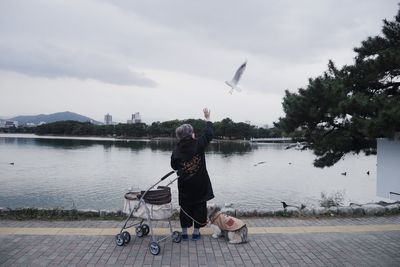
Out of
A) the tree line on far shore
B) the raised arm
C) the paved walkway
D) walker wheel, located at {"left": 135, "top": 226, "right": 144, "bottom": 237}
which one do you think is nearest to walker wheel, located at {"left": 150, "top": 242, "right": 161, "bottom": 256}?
the paved walkway

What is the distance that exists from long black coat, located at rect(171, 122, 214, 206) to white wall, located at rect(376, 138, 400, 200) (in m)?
5.26

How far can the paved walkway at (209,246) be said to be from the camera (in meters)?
4.62

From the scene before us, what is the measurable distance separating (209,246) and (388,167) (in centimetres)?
547

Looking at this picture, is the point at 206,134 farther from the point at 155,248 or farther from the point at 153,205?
the point at 155,248

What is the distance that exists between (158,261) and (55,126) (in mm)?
138412

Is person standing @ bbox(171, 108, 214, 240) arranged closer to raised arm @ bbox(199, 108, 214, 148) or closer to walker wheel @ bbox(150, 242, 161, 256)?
raised arm @ bbox(199, 108, 214, 148)

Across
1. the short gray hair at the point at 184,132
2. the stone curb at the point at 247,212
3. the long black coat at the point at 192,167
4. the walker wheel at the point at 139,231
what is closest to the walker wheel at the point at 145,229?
the walker wheel at the point at 139,231

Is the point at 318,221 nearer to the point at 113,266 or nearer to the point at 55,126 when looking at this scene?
the point at 113,266

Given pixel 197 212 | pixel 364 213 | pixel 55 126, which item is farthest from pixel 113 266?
pixel 55 126

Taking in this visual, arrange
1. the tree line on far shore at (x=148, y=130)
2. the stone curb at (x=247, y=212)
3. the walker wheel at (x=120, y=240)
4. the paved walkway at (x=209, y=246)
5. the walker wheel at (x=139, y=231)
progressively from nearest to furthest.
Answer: the paved walkway at (x=209, y=246)
the walker wheel at (x=120, y=240)
the walker wheel at (x=139, y=231)
the stone curb at (x=247, y=212)
the tree line on far shore at (x=148, y=130)

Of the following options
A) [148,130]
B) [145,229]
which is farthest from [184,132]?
[148,130]

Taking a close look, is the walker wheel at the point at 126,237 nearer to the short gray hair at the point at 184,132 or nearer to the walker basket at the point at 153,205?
the walker basket at the point at 153,205

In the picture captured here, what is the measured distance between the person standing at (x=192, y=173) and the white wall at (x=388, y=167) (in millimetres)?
5204

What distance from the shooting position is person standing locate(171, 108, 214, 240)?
5332mm
